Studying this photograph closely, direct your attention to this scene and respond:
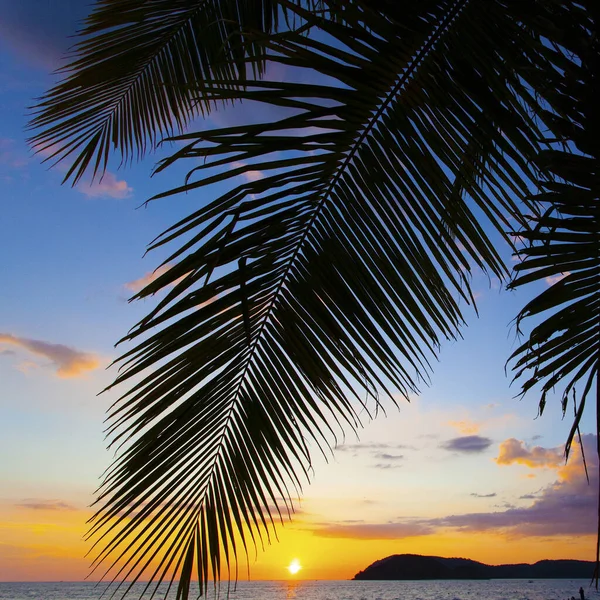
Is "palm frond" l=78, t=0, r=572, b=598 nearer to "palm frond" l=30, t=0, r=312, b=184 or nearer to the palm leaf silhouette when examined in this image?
the palm leaf silhouette

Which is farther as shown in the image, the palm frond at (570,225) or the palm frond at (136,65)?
the palm frond at (136,65)

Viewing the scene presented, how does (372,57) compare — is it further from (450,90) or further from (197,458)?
(197,458)

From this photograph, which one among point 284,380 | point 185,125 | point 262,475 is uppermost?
point 185,125

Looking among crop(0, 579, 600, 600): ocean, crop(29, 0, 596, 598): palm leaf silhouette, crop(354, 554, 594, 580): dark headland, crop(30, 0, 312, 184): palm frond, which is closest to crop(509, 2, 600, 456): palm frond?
crop(29, 0, 596, 598): palm leaf silhouette

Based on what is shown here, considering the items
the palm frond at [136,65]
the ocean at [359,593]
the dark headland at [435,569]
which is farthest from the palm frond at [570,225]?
the dark headland at [435,569]

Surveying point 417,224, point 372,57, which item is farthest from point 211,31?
point 417,224

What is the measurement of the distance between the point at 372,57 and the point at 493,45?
0.89 feet

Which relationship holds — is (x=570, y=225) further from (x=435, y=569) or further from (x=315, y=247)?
(x=435, y=569)

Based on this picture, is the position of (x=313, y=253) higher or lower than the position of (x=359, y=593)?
higher

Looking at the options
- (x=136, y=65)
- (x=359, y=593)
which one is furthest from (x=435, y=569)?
(x=136, y=65)

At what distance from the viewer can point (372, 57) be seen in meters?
1.29

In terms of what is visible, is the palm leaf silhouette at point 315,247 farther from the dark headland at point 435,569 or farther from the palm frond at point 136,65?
the dark headland at point 435,569

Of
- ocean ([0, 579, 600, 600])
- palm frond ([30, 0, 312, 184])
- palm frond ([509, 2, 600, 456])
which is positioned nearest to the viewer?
palm frond ([509, 2, 600, 456])

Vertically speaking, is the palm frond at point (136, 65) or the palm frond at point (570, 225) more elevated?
the palm frond at point (136, 65)
